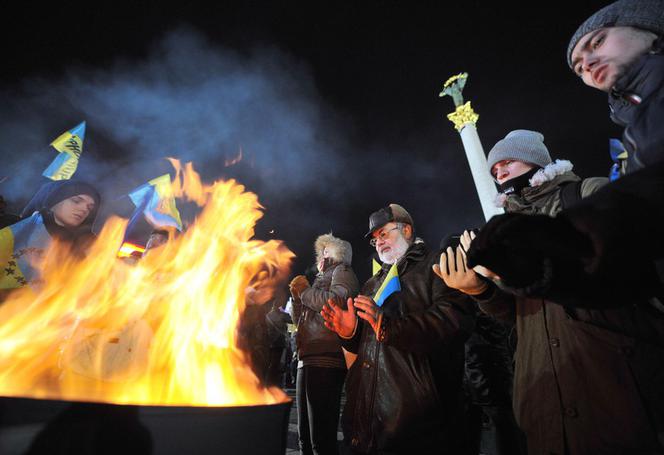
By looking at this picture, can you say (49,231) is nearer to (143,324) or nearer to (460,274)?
(143,324)

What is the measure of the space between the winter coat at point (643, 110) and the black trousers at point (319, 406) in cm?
326

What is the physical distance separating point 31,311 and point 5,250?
62.3 inches

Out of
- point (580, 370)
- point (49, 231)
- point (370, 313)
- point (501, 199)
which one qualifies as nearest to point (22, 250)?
point (49, 231)

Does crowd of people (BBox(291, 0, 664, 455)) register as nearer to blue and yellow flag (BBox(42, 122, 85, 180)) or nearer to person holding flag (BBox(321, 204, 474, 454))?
person holding flag (BBox(321, 204, 474, 454))

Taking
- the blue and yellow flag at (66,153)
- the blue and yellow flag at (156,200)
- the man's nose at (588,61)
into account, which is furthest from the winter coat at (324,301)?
the blue and yellow flag at (66,153)

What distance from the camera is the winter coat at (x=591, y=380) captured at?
4.31ft

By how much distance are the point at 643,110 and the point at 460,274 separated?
1279mm

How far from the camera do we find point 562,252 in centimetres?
64

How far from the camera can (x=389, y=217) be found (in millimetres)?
3307

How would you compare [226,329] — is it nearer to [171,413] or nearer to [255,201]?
[171,413]

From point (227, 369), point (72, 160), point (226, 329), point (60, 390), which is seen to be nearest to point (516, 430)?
point (227, 369)

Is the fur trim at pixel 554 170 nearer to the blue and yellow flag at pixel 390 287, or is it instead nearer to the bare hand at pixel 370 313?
the blue and yellow flag at pixel 390 287

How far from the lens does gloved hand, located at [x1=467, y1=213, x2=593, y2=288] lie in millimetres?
642

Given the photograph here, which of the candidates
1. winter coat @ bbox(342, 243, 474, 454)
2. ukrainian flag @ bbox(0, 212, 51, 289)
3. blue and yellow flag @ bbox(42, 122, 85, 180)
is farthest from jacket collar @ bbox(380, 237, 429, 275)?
blue and yellow flag @ bbox(42, 122, 85, 180)
